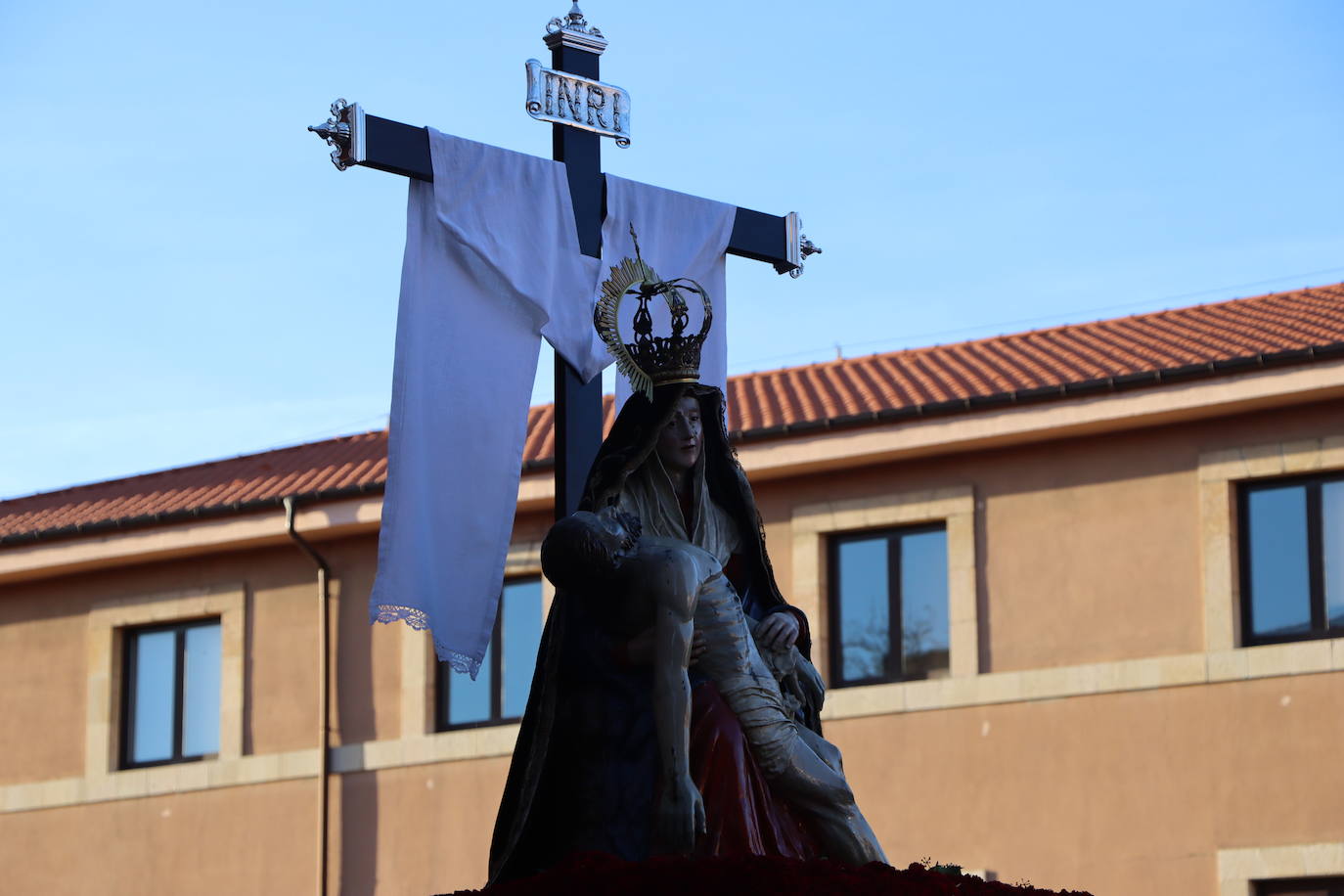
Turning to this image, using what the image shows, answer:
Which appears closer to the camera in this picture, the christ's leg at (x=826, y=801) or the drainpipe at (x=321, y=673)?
the christ's leg at (x=826, y=801)

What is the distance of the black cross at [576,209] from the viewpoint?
999 cm

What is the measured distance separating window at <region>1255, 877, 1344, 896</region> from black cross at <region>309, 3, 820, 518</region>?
1146 cm

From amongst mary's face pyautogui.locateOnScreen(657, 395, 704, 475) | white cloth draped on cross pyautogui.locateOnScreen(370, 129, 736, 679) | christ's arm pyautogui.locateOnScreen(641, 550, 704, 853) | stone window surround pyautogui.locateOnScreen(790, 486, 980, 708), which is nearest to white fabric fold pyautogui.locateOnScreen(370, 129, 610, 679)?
white cloth draped on cross pyautogui.locateOnScreen(370, 129, 736, 679)

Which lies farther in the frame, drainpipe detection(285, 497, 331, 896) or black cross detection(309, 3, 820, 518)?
drainpipe detection(285, 497, 331, 896)

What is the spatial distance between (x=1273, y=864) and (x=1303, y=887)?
0.30 meters

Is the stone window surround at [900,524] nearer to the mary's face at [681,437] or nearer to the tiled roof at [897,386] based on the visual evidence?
the tiled roof at [897,386]

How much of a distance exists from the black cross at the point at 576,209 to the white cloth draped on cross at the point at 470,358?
7cm

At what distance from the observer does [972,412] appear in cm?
2288

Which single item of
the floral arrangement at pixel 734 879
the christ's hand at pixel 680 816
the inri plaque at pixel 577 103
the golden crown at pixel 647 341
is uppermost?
the inri plaque at pixel 577 103

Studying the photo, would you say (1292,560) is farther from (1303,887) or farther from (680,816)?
(680,816)

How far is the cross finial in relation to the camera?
1073 cm

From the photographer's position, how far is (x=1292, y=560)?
21.9 meters

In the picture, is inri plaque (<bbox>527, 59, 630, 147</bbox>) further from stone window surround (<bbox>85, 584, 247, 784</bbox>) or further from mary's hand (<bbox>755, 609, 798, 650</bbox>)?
stone window surround (<bbox>85, 584, 247, 784</bbox>)

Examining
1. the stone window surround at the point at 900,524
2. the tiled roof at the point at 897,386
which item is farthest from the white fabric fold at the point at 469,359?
the stone window surround at the point at 900,524
